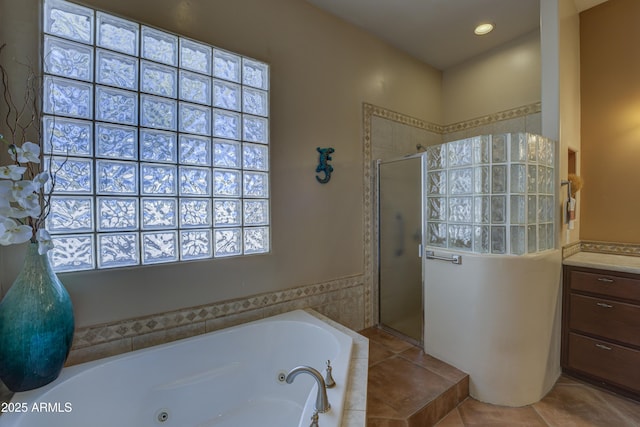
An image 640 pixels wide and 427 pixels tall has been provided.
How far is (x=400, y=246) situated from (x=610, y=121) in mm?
1970

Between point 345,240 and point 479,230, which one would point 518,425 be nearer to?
point 479,230

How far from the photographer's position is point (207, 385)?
1.54 meters

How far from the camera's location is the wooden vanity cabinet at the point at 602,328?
175cm

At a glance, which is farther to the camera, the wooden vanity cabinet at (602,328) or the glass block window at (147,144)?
the wooden vanity cabinet at (602,328)

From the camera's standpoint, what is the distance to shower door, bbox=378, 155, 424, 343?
2.35 meters

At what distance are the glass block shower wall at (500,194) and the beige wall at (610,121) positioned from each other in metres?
0.81

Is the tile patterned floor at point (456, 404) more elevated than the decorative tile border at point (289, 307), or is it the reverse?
the decorative tile border at point (289, 307)

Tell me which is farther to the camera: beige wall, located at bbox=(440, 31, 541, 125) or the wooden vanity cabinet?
beige wall, located at bbox=(440, 31, 541, 125)

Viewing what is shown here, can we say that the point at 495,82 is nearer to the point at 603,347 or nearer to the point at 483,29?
the point at 483,29

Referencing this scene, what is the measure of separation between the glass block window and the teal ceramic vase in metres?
0.22

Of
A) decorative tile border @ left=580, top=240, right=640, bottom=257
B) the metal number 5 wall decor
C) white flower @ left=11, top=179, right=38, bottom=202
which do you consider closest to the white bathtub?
white flower @ left=11, top=179, right=38, bottom=202

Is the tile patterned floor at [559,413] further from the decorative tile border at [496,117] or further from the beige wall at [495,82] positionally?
the beige wall at [495,82]

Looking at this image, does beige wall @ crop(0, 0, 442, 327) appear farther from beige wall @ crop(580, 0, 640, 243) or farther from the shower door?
beige wall @ crop(580, 0, 640, 243)


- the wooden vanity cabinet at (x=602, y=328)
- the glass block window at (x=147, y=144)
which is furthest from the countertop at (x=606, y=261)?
the glass block window at (x=147, y=144)
